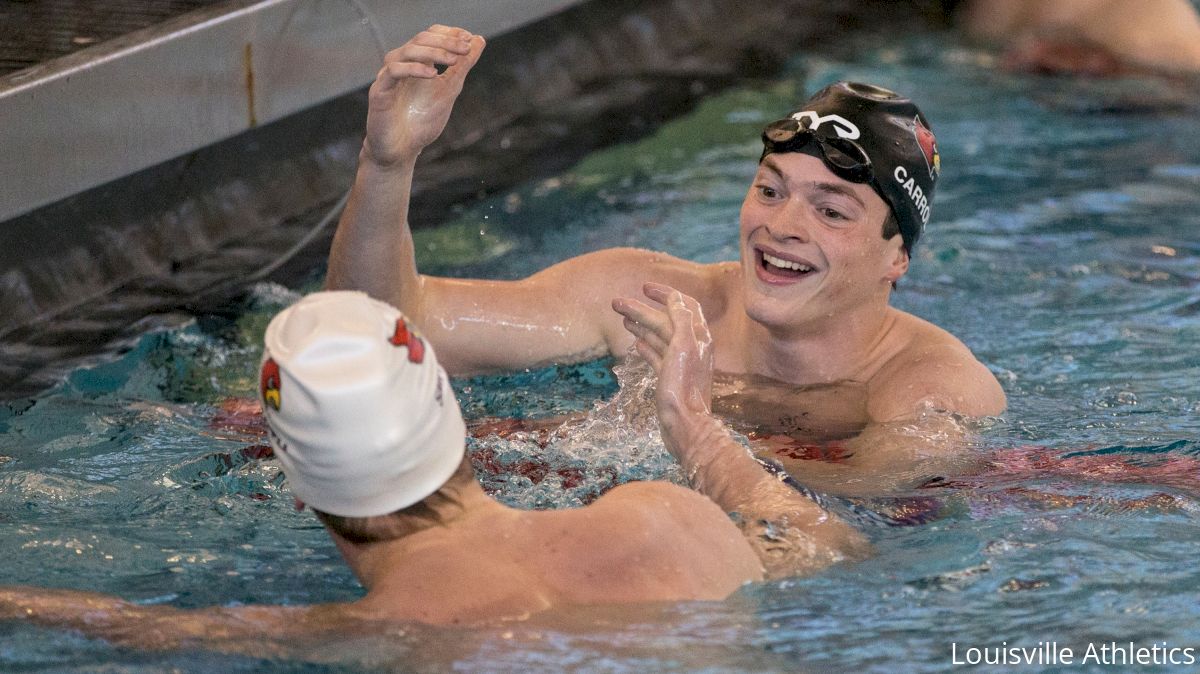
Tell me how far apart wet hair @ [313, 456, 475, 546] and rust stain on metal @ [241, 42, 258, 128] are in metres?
3.20

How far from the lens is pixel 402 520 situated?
2662 millimetres

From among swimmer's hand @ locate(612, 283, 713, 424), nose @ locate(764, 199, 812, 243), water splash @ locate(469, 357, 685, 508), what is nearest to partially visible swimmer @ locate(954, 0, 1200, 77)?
nose @ locate(764, 199, 812, 243)

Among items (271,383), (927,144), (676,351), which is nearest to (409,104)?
(676,351)

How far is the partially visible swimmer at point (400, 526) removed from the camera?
2.53m

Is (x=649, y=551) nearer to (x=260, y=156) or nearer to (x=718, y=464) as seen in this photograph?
(x=718, y=464)

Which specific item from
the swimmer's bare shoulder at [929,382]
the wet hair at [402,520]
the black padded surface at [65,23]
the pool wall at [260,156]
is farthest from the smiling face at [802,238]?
the black padded surface at [65,23]

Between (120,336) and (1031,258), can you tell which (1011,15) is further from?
(120,336)

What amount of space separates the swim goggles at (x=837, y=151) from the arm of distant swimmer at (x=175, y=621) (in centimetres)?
203

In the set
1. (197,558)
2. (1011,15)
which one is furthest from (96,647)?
(1011,15)

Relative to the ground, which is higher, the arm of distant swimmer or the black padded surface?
the black padded surface

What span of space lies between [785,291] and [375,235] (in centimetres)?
116

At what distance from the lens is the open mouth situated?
13.4 ft

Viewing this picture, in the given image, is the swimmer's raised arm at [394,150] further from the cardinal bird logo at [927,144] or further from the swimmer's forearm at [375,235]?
the cardinal bird logo at [927,144]

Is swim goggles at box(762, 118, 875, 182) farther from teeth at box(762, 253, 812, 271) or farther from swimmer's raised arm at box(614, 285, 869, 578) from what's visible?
swimmer's raised arm at box(614, 285, 869, 578)
